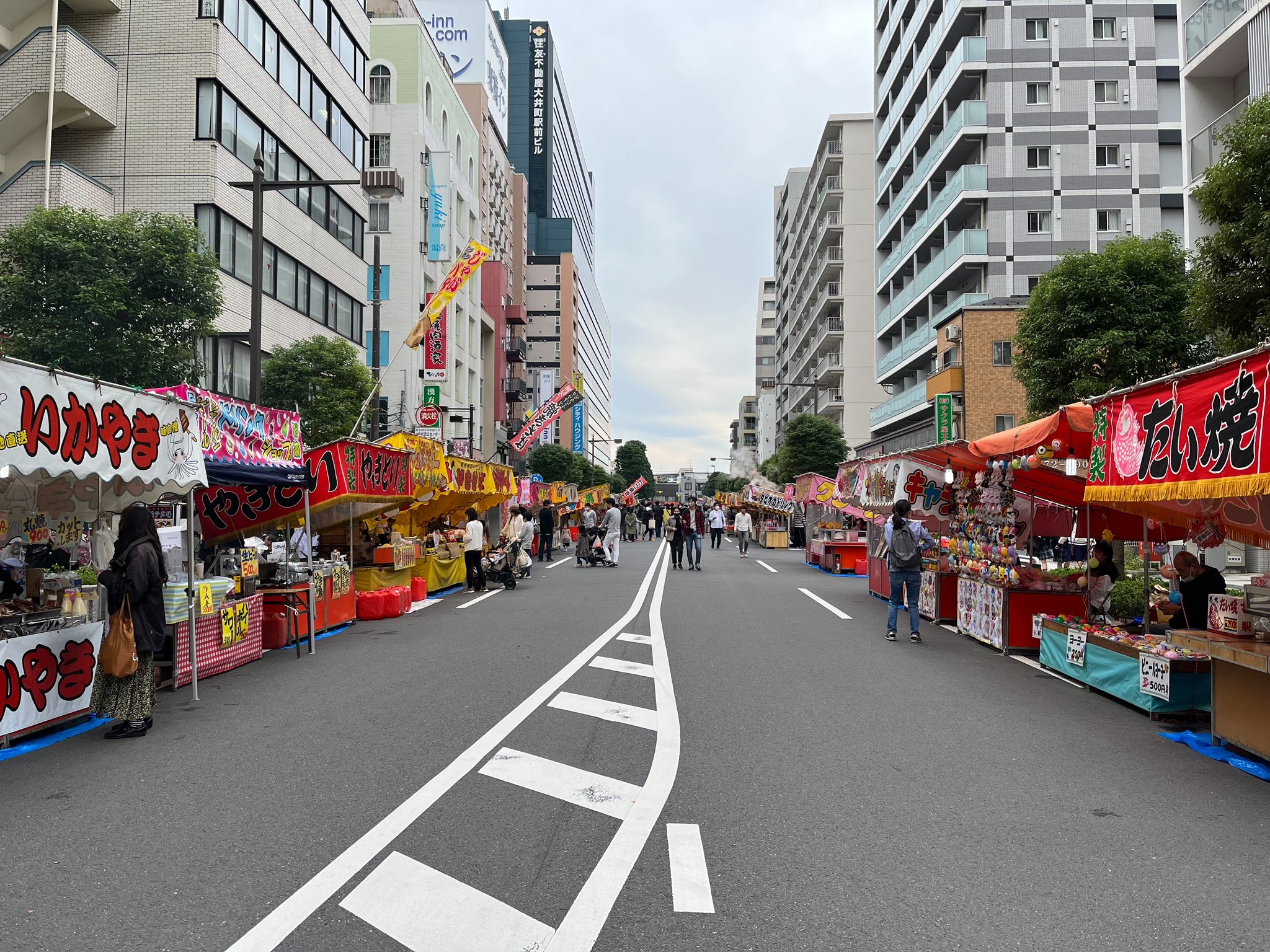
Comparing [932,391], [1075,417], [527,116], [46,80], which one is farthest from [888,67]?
[527,116]

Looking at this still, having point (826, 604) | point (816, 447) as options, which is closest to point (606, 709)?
point (826, 604)

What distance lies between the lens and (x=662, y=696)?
8555mm

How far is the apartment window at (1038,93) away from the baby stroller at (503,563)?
3731 centimetres

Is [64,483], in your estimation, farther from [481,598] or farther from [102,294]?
[481,598]

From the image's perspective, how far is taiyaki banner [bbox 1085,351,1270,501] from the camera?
593 centimetres

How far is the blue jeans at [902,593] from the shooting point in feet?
41.1

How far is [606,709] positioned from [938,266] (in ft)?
141

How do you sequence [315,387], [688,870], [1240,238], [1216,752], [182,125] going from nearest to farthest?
[688,870], [1216,752], [1240,238], [182,125], [315,387]

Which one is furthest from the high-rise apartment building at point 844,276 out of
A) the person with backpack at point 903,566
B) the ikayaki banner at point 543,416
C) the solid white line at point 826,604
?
the person with backpack at point 903,566

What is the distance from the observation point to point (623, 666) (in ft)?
33.6

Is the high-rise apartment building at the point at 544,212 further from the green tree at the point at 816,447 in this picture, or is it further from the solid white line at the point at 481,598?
the solid white line at the point at 481,598

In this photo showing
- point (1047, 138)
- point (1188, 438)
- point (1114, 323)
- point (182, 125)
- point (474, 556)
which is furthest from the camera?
Answer: point (1047, 138)

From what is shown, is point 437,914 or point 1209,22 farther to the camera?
point 1209,22

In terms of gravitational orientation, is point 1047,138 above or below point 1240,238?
above
